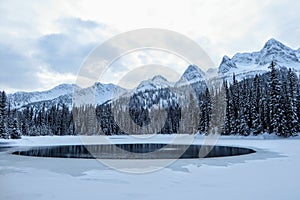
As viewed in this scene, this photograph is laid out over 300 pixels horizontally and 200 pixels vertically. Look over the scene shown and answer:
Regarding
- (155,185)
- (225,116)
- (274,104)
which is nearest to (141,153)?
(155,185)

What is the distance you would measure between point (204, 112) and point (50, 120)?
6760 cm

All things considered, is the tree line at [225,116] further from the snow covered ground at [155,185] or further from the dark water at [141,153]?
the snow covered ground at [155,185]

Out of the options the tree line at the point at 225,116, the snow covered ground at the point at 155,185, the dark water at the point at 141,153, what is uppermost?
the tree line at the point at 225,116

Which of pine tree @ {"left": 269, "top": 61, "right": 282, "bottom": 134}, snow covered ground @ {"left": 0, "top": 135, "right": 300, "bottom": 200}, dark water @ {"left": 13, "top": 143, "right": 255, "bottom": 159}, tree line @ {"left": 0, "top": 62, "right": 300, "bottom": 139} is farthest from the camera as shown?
tree line @ {"left": 0, "top": 62, "right": 300, "bottom": 139}

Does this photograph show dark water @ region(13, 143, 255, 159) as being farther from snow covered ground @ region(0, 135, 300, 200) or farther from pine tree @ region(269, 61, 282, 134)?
pine tree @ region(269, 61, 282, 134)

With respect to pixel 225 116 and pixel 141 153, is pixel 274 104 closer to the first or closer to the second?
pixel 225 116

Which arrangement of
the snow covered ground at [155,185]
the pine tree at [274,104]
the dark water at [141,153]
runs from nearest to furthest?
the snow covered ground at [155,185]
the dark water at [141,153]
the pine tree at [274,104]

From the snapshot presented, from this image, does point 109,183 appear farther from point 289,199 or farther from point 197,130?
point 197,130

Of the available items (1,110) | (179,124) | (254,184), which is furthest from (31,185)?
(179,124)

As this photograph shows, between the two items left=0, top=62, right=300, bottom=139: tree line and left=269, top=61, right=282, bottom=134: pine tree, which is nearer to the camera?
left=269, top=61, right=282, bottom=134: pine tree

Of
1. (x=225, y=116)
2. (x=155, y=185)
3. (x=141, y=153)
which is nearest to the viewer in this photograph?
(x=155, y=185)

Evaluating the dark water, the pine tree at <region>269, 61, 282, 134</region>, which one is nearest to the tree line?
the pine tree at <region>269, 61, 282, 134</region>

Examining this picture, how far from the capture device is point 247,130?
53.2 meters

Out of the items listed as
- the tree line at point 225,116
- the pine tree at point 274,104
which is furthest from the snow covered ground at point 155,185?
the tree line at point 225,116
